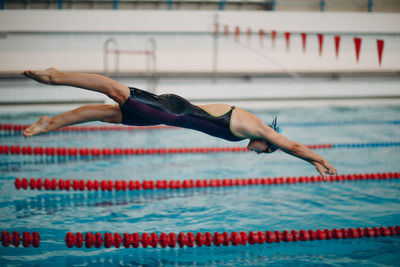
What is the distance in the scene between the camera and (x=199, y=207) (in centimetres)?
416

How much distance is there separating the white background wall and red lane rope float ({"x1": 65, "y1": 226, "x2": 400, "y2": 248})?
8.99 metres

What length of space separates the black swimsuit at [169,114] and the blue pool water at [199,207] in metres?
0.93

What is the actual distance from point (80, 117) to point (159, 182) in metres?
1.76

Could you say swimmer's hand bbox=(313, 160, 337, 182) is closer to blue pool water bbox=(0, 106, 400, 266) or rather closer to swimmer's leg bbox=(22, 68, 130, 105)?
blue pool water bbox=(0, 106, 400, 266)

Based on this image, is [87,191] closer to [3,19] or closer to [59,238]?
[59,238]

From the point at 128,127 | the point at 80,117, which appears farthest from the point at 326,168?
the point at 128,127

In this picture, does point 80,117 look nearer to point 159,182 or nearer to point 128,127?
point 159,182

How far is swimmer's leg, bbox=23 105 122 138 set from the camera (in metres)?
3.11

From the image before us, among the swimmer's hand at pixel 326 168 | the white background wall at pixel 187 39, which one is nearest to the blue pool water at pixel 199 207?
the swimmer's hand at pixel 326 168

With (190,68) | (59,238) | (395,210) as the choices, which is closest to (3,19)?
(190,68)

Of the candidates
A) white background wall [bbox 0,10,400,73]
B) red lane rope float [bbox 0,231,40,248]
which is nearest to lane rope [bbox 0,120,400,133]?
white background wall [bbox 0,10,400,73]

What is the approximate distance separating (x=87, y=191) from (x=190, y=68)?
846 cm

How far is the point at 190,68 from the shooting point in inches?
496

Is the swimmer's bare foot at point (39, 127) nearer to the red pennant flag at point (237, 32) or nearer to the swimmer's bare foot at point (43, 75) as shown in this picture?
the swimmer's bare foot at point (43, 75)
